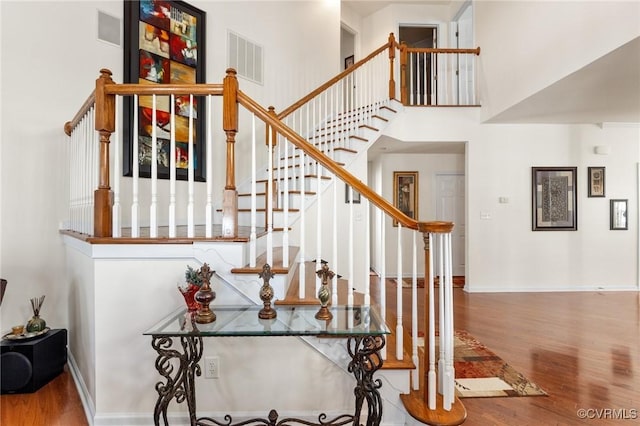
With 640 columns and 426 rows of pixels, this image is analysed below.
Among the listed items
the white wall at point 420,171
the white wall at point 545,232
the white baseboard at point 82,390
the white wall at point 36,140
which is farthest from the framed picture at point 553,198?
the white wall at point 36,140

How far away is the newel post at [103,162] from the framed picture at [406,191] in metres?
5.11

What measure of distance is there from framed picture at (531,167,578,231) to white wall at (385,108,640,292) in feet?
0.28

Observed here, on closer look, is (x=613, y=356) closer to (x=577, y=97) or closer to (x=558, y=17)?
(x=577, y=97)

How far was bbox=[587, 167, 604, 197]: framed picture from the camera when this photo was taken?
4875mm

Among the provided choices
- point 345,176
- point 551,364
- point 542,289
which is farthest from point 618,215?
point 345,176

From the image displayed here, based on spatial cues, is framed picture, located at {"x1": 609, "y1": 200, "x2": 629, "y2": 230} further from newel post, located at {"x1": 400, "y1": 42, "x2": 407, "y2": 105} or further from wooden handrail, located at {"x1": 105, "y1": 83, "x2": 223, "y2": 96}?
wooden handrail, located at {"x1": 105, "y1": 83, "x2": 223, "y2": 96}

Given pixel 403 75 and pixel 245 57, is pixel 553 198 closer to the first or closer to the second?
pixel 403 75

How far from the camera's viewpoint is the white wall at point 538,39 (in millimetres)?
2613

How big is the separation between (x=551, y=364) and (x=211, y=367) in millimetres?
2541

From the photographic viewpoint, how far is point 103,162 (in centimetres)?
183

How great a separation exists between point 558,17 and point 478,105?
1.72 metres

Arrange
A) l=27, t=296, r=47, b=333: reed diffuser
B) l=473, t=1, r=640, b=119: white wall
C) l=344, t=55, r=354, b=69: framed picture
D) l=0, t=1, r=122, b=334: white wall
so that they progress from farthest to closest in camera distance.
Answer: l=344, t=55, r=354, b=69: framed picture → l=473, t=1, r=640, b=119: white wall → l=0, t=1, r=122, b=334: white wall → l=27, t=296, r=47, b=333: reed diffuser

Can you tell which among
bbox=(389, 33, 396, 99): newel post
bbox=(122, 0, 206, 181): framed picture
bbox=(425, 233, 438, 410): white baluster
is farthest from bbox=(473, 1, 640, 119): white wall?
bbox=(122, 0, 206, 181): framed picture

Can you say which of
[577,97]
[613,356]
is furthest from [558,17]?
[613,356]
